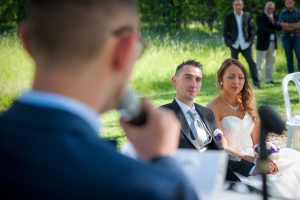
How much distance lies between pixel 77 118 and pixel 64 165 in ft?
0.26

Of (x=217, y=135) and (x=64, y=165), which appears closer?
(x=64, y=165)

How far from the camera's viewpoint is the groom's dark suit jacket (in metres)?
3.68

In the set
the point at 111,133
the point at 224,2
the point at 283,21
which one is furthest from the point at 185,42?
the point at 111,133

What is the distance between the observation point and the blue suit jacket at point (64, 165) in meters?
0.81

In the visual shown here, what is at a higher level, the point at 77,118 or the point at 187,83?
the point at 187,83

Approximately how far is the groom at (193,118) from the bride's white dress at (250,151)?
0.40ft

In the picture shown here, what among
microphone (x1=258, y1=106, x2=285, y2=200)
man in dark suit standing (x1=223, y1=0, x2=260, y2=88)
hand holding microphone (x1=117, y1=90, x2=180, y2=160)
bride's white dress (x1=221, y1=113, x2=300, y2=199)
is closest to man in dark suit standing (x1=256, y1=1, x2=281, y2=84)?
man in dark suit standing (x1=223, y1=0, x2=260, y2=88)

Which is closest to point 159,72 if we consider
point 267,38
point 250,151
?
point 267,38

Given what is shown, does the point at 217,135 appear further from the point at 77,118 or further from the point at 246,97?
the point at 77,118

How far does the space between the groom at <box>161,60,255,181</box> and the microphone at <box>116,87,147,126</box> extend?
263 centimetres

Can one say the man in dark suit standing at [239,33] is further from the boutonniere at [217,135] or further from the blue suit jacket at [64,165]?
the blue suit jacket at [64,165]

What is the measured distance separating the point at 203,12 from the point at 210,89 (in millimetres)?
12135

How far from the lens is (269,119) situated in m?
1.67

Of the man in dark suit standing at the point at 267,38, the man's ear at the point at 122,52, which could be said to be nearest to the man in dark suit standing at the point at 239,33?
the man in dark suit standing at the point at 267,38
